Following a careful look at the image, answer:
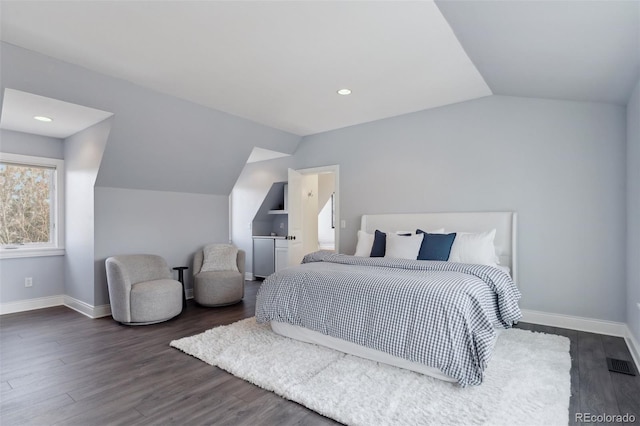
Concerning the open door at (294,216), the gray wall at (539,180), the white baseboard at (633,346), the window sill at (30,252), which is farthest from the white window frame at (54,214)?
the white baseboard at (633,346)

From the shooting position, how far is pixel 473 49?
2.71 m

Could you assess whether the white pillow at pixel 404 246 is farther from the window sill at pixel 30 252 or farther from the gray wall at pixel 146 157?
the window sill at pixel 30 252

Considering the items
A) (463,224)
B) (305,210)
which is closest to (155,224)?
(305,210)

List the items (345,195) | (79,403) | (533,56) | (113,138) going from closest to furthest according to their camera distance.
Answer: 1. (79,403)
2. (533,56)
3. (113,138)
4. (345,195)

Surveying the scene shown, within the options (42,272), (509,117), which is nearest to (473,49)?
(509,117)

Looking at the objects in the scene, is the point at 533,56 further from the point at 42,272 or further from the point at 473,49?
the point at 42,272

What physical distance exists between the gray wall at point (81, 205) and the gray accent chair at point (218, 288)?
1219 mm

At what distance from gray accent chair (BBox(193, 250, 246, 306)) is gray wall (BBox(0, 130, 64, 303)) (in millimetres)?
1967

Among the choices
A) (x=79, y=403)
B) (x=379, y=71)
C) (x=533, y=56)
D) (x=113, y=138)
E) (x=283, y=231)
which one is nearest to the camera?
(x=79, y=403)

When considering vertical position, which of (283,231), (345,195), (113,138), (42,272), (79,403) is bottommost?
(79,403)

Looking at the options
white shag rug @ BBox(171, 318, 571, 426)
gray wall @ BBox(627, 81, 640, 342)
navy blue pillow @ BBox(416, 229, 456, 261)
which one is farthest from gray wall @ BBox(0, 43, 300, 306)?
gray wall @ BBox(627, 81, 640, 342)

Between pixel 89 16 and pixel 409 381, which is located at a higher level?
pixel 89 16

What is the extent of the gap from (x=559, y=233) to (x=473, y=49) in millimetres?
2164

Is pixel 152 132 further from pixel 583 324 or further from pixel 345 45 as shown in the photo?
pixel 583 324
